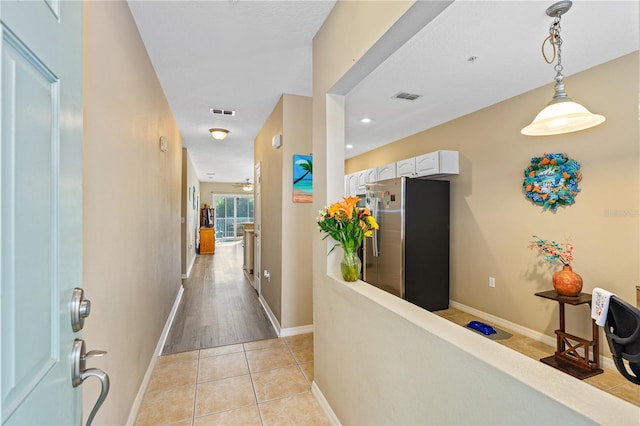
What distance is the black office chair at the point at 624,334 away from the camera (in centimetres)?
136

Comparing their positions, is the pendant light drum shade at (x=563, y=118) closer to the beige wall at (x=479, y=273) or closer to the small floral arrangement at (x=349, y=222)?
the beige wall at (x=479, y=273)

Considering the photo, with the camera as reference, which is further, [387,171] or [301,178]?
[387,171]

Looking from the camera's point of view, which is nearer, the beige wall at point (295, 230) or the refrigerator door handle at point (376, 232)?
the beige wall at point (295, 230)

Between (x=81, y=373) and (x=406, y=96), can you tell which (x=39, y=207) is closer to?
(x=81, y=373)

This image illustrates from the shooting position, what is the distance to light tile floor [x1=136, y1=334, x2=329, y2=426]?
1914mm

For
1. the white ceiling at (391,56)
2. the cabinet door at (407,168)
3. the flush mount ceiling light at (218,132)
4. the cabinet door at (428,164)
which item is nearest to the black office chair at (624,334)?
the white ceiling at (391,56)

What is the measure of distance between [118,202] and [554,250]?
11.7ft

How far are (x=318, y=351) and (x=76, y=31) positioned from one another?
6.76 feet

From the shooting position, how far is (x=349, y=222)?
1.64 m

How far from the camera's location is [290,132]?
320 centimetres

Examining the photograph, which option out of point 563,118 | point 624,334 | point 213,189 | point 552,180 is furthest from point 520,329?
point 213,189

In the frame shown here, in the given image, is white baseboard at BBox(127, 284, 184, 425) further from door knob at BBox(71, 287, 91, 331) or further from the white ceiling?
the white ceiling

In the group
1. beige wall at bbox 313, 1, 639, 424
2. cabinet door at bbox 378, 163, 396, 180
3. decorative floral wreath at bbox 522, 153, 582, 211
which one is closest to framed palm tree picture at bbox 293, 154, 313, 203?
beige wall at bbox 313, 1, 639, 424

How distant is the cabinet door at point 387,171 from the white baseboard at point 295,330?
2.64 metres
